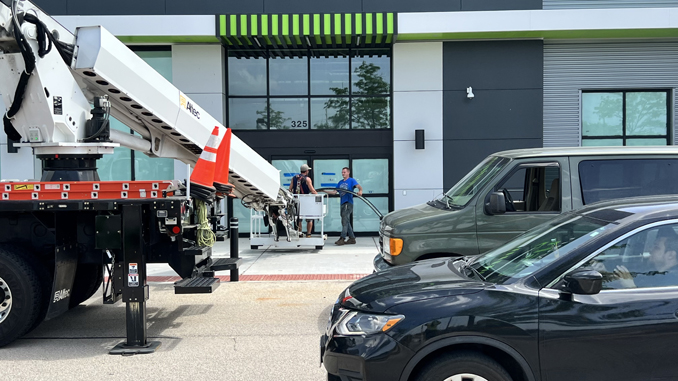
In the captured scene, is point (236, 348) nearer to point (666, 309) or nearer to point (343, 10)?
point (666, 309)

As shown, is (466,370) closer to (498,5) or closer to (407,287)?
(407,287)

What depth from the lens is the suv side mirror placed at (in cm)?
342

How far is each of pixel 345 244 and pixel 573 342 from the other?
10.6 meters

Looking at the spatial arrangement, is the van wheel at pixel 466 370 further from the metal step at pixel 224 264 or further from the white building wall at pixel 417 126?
the white building wall at pixel 417 126

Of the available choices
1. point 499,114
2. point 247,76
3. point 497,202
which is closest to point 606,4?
point 499,114

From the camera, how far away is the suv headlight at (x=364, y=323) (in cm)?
369

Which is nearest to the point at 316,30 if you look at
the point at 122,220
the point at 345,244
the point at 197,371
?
the point at 345,244

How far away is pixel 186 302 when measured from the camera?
327 inches

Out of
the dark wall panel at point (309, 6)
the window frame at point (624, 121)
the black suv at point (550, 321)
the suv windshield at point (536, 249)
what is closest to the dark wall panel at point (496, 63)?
the window frame at point (624, 121)

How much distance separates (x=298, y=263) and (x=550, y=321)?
8280mm

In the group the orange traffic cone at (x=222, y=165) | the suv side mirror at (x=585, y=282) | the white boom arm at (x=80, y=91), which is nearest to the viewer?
the suv side mirror at (x=585, y=282)

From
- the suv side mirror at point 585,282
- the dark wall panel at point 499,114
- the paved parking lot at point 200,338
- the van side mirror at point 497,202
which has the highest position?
the dark wall panel at point 499,114

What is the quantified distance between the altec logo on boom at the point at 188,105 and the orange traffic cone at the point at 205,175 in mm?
1194

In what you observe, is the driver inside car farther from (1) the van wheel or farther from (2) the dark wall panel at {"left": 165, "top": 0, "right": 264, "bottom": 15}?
(2) the dark wall panel at {"left": 165, "top": 0, "right": 264, "bottom": 15}
